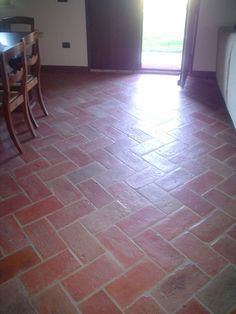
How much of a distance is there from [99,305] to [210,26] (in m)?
3.65

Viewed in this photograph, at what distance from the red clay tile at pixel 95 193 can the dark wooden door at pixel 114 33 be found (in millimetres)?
2654

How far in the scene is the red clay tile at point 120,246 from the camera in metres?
1.54

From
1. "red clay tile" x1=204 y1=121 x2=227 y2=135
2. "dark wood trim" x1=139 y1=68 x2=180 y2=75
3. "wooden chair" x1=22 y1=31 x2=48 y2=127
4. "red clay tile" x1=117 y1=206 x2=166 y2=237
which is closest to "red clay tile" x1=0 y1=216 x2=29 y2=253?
"red clay tile" x1=117 y1=206 x2=166 y2=237

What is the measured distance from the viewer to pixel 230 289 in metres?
1.38

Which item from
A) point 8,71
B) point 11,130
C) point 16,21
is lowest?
point 11,130

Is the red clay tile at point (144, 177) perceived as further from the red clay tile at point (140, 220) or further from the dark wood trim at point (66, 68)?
the dark wood trim at point (66, 68)

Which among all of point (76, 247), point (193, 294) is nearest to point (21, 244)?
point (76, 247)

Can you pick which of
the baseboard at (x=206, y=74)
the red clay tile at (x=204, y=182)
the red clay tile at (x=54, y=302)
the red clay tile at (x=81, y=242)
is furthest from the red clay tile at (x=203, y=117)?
the red clay tile at (x=54, y=302)

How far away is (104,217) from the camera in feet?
5.89

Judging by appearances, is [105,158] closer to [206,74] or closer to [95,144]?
[95,144]

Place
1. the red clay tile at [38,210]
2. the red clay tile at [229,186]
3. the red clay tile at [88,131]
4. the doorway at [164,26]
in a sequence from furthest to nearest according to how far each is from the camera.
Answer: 1. the doorway at [164,26]
2. the red clay tile at [88,131]
3. the red clay tile at [229,186]
4. the red clay tile at [38,210]

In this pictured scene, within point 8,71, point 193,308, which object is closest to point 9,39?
point 8,71

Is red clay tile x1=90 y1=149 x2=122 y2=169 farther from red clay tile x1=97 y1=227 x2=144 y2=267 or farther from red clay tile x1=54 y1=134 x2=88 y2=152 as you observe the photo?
red clay tile x1=97 y1=227 x2=144 y2=267

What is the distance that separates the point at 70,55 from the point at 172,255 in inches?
137
